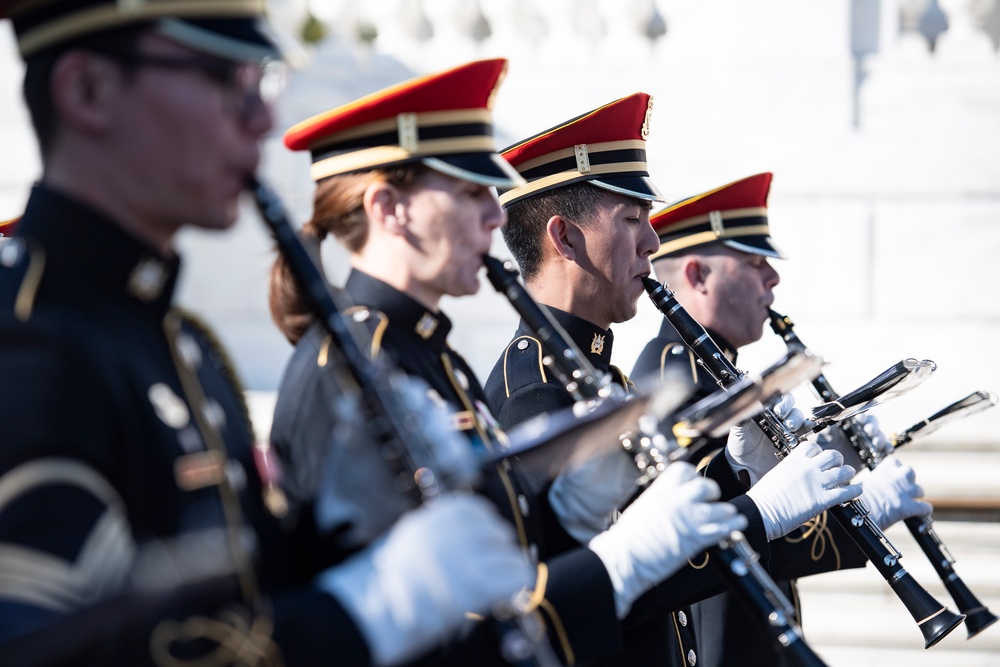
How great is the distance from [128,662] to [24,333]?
0.45m

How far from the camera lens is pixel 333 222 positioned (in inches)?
114

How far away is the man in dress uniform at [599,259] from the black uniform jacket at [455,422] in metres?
0.84

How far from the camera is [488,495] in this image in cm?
260

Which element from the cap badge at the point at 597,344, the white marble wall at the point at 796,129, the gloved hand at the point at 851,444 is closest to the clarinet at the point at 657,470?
the cap badge at the point at 597,344

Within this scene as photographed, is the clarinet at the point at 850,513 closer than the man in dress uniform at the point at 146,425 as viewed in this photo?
No

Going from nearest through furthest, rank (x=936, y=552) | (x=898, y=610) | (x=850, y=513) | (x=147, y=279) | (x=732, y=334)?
(x=147, y=279) < (x=850, y=513) < (x=936, y=552) < (x=732, y=334) < (x=898, y=610)

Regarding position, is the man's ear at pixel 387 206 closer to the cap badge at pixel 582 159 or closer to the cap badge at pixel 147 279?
the cap badge at pixel 147 279

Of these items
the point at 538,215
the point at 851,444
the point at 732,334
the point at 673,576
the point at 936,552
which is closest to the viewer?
the point at 673,576

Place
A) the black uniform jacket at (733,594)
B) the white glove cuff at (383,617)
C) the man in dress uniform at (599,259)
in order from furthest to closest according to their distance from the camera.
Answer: the black uniform jacket at (733,594), the man in dress uniform at (599,259), the white glove cuff at (383,617)

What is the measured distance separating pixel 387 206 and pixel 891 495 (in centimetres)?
257

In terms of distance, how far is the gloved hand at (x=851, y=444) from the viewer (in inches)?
194

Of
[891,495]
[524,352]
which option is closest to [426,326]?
[524,352]

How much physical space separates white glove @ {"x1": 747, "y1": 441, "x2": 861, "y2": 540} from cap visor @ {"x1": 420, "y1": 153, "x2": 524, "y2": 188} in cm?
144

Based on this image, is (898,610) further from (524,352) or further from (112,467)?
(112,467)
